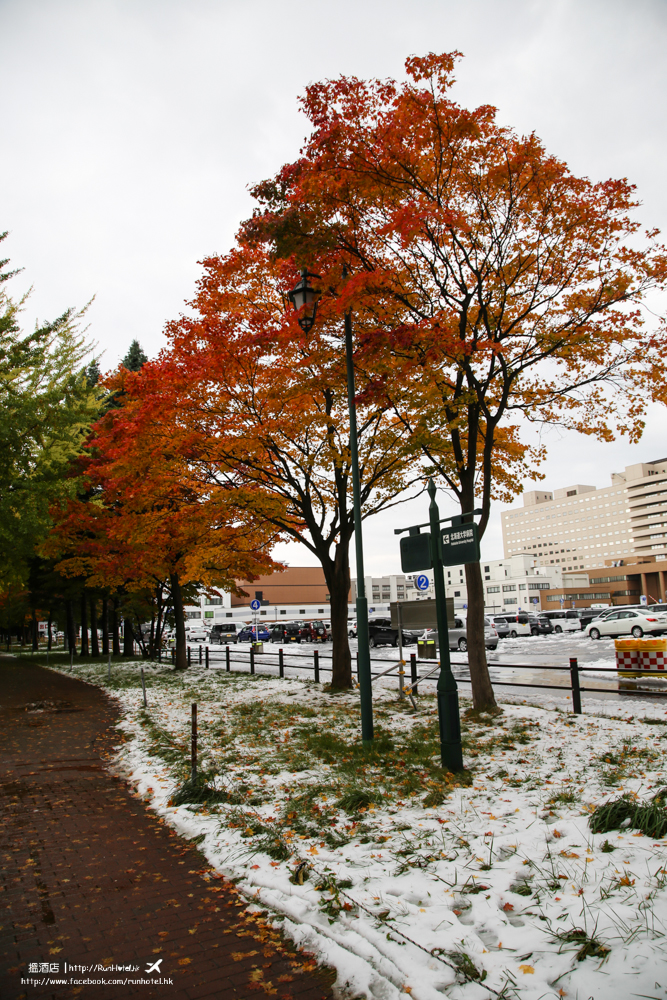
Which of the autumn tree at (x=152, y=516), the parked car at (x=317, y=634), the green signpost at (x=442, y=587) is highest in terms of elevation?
the autumn tree at (x=152, y=516)

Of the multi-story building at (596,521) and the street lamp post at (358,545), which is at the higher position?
the multi-story building at (596,521)

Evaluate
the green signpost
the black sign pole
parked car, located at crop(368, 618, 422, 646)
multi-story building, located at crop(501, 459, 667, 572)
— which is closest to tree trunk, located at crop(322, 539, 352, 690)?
the green signpost

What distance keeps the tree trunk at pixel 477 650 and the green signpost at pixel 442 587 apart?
10.6ft

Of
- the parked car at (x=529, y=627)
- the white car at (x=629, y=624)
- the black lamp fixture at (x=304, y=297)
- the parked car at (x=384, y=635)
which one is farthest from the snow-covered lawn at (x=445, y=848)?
the parked car at (x=529, y=627)

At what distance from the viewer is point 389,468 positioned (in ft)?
47.1

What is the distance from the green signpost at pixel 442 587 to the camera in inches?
271

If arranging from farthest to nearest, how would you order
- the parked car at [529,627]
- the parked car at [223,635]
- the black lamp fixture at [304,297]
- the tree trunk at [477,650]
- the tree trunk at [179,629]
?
the parked car at [223,635] < the parked car at [529,627] < the tree trunk at [179,629] < the tree trunk at [477,650] < the black lamp fixture at [304,297]

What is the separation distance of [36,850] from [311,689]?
10.6 meters

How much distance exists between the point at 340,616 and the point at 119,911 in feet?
38.8

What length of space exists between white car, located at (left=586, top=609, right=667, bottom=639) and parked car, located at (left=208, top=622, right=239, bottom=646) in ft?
109

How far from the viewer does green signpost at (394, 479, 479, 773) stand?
6.88 m

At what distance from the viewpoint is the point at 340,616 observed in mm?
15828

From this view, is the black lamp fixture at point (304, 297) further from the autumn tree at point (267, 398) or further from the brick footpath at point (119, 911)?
the brick footpath at point (119, 911)

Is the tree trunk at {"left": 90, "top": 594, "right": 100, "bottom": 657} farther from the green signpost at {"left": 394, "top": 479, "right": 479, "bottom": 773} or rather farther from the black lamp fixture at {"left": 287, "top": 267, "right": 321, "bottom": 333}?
the green signpost at {"left": 394, "top": 479, "right": 479, "bottom": 773}
